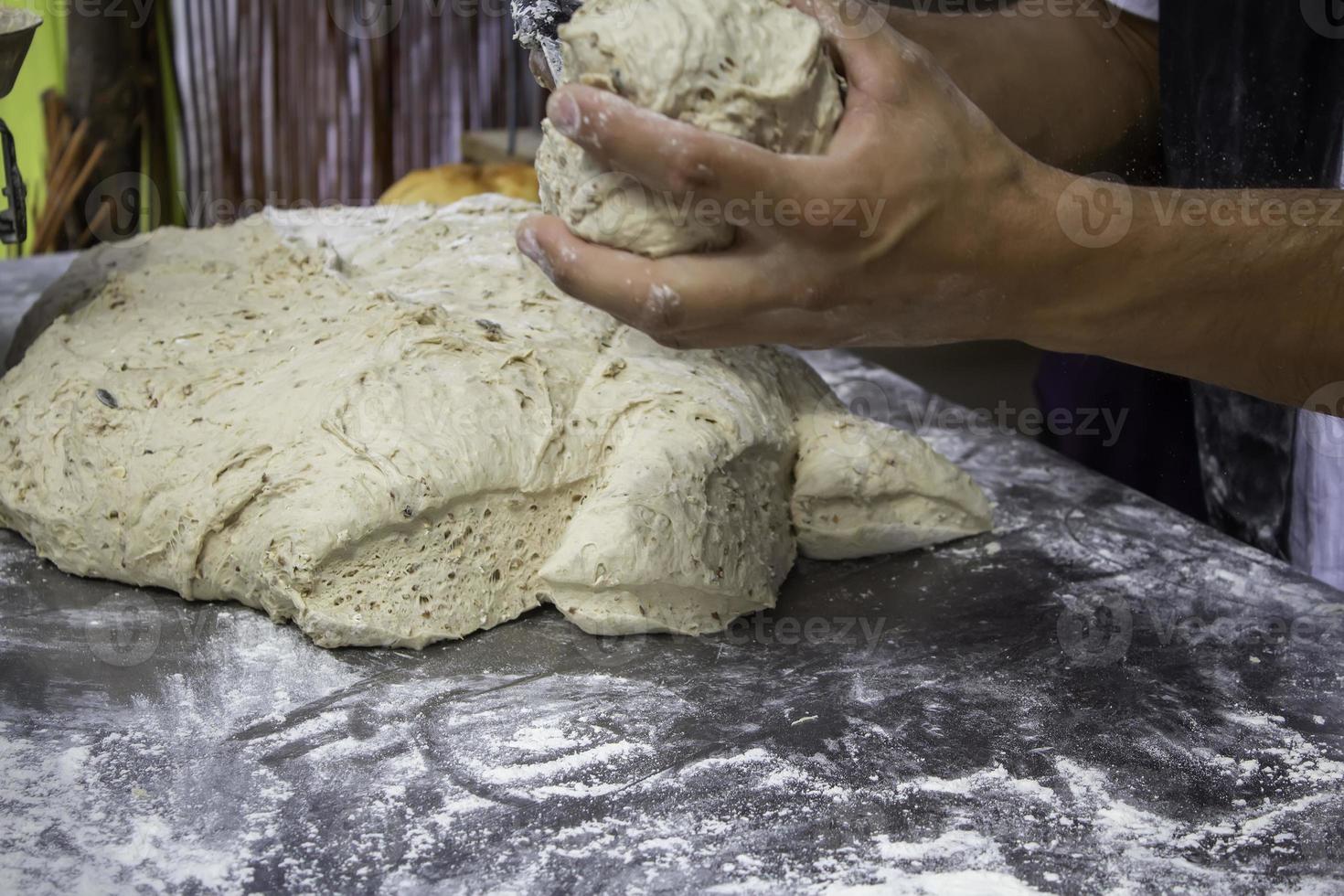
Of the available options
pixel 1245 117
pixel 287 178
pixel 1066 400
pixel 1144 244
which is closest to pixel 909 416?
pixel 1066 400

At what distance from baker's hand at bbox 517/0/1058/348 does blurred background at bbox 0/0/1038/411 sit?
3.19m

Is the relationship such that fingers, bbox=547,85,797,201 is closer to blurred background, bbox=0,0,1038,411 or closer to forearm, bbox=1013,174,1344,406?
forearm, bbox=1013,174,1344,406

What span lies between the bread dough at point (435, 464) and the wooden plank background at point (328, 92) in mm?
2858

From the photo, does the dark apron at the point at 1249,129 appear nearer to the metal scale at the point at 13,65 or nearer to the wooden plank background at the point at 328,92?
the metal scale at the point at 13,65

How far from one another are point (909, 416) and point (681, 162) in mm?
1553

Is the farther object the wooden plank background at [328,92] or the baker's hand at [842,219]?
the wooden plank background at [328,92]

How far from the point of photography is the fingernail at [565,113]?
1181 millimetres

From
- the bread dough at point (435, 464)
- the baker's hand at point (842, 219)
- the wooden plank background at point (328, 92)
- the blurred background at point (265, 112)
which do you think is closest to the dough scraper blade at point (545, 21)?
the baker's hand at point (842, 219)

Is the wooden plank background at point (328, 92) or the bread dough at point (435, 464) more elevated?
the wooden plank background at point (328, 92)

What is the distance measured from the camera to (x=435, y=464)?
64.9 inches

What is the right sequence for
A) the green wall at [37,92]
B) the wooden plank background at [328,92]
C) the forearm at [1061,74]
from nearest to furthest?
1. the forearm at [1061,74]
2. the green wall at [37,92]
3. the wooden plank background at [328,92]

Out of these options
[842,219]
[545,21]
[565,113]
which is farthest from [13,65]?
[842,219]

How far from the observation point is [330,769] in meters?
1.38

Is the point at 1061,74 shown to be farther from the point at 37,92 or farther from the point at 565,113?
the point at 37,92
